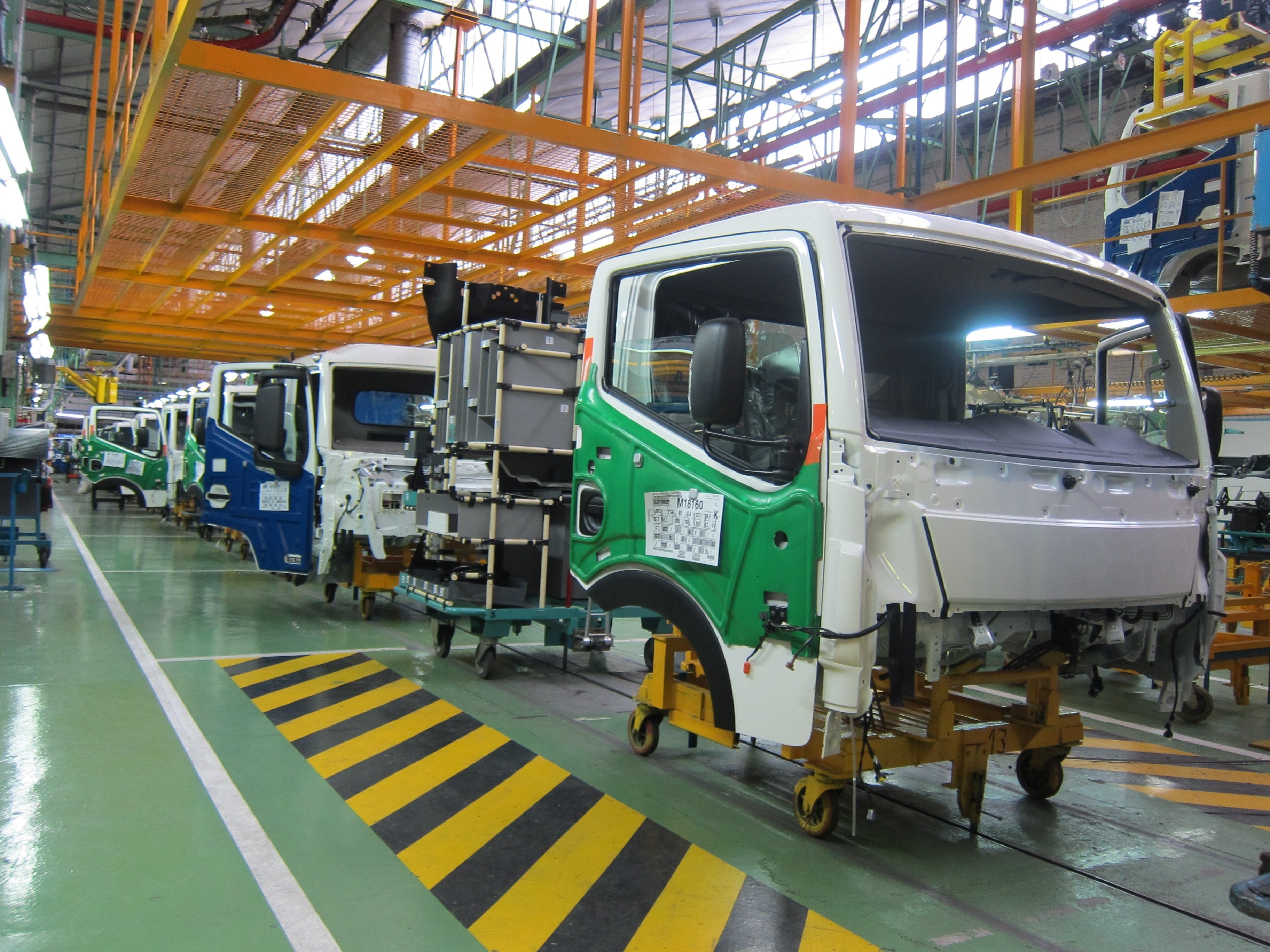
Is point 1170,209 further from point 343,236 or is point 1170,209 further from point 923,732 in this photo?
point 343,236

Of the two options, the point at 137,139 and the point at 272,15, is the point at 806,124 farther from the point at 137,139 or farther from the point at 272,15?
the point at 137,139

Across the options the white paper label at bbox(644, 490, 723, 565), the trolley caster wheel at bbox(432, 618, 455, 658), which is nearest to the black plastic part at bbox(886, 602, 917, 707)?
the white paper label at bbox(644, 490, 723, 565)

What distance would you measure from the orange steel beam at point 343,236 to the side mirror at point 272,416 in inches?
76.9

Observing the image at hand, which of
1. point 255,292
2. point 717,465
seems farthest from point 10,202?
point 717,465

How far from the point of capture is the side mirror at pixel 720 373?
337cm

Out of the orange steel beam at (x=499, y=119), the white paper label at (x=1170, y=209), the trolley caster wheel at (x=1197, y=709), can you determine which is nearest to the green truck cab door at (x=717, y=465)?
the orange steel beam at (x=499, y=119)

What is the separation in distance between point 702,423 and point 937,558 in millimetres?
947

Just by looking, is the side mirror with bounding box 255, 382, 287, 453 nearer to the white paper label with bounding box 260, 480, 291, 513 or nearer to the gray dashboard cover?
the white paper label with bounding box 260, 480, 291, 513

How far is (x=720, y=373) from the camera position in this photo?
133 inches

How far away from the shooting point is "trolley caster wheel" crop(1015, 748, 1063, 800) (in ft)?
15.0

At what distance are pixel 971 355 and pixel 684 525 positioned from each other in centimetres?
187

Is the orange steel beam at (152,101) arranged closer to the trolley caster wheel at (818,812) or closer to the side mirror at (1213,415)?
the trolley caster wheel at (818,812)

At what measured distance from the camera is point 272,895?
3.29 metres

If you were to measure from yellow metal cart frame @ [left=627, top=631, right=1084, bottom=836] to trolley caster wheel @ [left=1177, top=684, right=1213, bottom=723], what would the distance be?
7.90 ft
